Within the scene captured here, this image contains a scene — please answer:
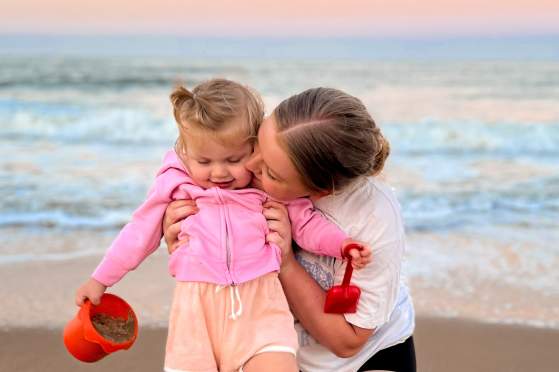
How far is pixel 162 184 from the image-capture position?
2.19 meters

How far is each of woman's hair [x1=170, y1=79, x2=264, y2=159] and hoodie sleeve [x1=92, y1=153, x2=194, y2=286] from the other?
11cm

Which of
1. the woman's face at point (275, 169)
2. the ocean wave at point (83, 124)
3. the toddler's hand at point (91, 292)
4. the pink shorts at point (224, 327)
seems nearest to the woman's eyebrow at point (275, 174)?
the woman's face at point (275, 169)

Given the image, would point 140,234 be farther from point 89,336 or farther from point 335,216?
point 335,216

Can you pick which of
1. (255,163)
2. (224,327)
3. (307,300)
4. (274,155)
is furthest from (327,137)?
(224,327)

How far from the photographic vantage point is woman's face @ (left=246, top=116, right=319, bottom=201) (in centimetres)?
192

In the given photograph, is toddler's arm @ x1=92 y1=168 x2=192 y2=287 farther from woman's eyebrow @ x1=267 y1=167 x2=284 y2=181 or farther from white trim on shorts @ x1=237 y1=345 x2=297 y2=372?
white trim on shorts @ x1=237 y1=345 x2=297 y2=372

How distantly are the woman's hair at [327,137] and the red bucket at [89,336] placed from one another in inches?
28.9

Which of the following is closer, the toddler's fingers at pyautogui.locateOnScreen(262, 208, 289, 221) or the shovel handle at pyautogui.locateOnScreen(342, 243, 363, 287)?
the shovel handle at pyautogui.locateOnScreen(342, 243, 363, 287)

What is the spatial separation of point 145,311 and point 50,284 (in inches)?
29.1

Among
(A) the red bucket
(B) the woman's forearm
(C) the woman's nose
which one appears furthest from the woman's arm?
(A) the red bucket

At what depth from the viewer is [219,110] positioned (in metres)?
2.11

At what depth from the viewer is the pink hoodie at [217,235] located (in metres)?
2.05

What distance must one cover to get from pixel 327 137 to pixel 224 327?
60 cm

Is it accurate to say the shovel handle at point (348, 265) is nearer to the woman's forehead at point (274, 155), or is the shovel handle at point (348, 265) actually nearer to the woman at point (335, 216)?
the woman at point (335, 216)
